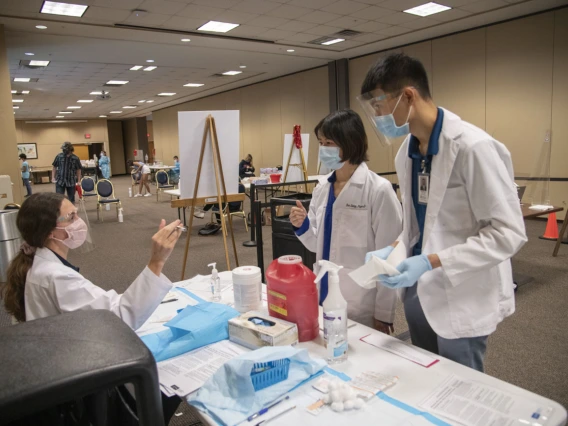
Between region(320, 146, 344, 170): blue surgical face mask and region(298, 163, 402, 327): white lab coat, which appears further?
region(320, 146, 344, 170): blue surgical face mask

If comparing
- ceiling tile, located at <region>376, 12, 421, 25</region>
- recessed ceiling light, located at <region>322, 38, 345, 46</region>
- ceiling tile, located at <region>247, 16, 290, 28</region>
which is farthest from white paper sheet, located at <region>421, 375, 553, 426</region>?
recessed ceiling light, located at <region>322, 38, 345, 46</region>

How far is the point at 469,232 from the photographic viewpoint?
49.2 inches

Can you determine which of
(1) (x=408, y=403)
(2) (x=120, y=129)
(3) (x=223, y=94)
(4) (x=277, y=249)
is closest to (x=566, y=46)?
(4) (x=277, y=249)

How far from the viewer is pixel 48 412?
508 mm

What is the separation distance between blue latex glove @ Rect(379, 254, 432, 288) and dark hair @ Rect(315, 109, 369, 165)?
0.75m

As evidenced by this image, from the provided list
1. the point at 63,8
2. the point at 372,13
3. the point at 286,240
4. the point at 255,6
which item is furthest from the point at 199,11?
the point at 286,240

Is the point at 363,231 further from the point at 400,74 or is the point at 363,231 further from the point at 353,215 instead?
the point at 400,74

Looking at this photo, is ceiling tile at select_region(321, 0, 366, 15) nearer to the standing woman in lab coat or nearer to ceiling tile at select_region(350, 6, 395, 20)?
ceiling tile at select_region(350, 6, 395, 20)

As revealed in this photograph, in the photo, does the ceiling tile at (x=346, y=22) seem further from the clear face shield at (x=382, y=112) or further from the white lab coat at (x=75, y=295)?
the white lab coat at (x=75, y=295)

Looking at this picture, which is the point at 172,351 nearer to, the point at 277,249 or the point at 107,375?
the point at 107,375

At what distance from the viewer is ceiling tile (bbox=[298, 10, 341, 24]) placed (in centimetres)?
631

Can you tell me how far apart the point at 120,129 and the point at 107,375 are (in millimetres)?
24896

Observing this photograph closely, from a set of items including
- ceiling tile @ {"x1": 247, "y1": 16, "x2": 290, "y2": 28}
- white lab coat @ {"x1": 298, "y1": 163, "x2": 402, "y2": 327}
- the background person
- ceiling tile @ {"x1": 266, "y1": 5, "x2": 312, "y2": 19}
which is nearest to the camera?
white lab coat @ {"x1": 298, "y1": 163, "x2": 402, "y2": 327}

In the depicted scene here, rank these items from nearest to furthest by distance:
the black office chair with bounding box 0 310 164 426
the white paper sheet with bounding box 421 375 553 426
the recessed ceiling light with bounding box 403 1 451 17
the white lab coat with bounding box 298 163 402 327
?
the black office chair with bounding box 0 310 164 426
the white paper sheet with bounding box 421 375 553 426
the white lab coat with bounding box 298 163 402 327
the recessed ceiling light with bounding box 403 1 451 17
